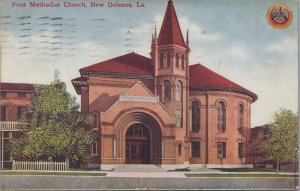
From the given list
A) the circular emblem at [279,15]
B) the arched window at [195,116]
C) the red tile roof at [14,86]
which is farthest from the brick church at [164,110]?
the circular emblem at [279,15]

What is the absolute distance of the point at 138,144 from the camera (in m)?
13.4

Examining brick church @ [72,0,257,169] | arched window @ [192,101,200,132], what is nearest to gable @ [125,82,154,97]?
brick church @ [72,0,257,169]

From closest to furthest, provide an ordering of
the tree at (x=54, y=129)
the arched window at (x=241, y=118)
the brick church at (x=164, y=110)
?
the tree at (x=54, y=129), the brick church at (x=164, y=110), the arched window at (x=241, y=118)

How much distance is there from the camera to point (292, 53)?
1301 centimetres

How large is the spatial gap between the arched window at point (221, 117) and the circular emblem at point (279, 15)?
2485 mm

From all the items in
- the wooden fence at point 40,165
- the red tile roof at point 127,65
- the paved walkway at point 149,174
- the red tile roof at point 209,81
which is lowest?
the paved walkway at point 149,174

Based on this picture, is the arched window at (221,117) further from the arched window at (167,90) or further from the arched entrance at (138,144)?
the arched entrance at (138,144)

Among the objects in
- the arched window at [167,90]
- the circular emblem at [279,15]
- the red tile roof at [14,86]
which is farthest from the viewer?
the arched window at [167,90]

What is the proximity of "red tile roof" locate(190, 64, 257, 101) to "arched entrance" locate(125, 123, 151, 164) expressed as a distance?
173 centimetres

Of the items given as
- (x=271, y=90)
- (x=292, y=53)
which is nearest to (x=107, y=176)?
(x=271, y=90)

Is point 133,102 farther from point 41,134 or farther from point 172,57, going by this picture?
point 41,134

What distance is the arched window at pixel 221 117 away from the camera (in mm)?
13602

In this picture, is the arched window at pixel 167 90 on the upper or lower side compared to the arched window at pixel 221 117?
upper

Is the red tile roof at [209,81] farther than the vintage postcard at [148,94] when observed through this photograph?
Yes
